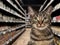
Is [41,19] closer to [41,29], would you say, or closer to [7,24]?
[41,29]

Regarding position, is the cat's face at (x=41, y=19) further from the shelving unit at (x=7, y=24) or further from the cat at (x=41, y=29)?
the shelving unit at (x=7, y=24)

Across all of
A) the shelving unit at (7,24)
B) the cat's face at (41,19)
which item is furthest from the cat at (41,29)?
the shelving unit at (7,24)

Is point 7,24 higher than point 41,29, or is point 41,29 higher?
point 7,24

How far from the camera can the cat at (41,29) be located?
2428mm

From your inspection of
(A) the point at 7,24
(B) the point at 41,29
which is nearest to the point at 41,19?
(B) the point at 41,29

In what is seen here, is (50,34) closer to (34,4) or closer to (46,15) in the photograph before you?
(46,15)

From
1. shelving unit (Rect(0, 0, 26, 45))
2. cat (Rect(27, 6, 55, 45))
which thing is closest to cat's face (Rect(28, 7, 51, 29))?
cat (Rect(27, 6, 55, 45))

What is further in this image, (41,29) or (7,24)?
(7,24)

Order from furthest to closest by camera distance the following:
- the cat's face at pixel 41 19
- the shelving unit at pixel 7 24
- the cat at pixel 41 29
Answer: the shelving unit at pixel 7 24 < the cat's face at pixel 41 19 < the cat at pixel 41 29

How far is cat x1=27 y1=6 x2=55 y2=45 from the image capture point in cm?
243

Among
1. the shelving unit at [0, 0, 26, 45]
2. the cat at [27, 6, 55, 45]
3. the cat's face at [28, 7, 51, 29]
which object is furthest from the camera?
the shelving unit at [0, 0, 26, 45]

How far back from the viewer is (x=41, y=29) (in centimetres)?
257

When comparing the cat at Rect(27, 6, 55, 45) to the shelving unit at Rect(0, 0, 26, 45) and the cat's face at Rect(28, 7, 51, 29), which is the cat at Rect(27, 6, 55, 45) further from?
the shelving unit at Rect(0, 0, 26, 45)

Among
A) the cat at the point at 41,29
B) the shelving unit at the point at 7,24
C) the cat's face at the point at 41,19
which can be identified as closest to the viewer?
the cat at the point at 41,29
